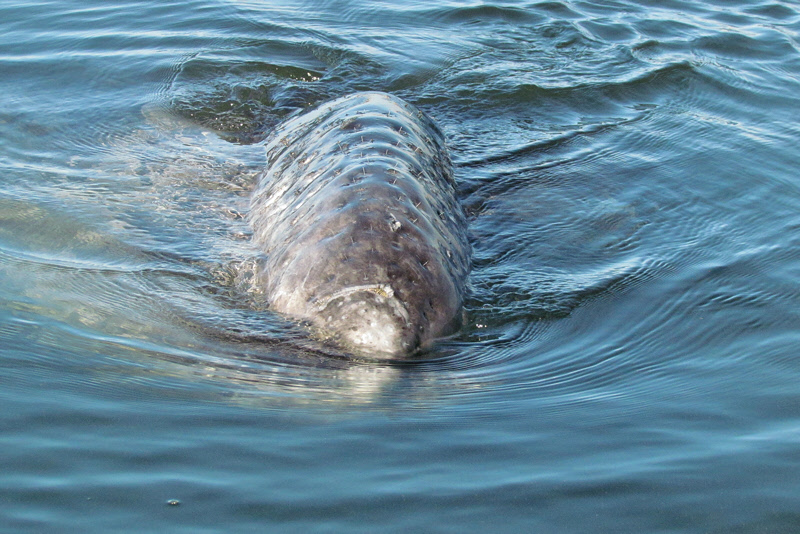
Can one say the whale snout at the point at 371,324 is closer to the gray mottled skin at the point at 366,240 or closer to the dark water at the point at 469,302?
the gray mottled skin at the point at 366,240

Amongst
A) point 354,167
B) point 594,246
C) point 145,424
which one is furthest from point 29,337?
point 594,246

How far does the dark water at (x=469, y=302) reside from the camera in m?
3.37

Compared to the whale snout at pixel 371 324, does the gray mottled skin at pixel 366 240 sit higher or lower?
higher

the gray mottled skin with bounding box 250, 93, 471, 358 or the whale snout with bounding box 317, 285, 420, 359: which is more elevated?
the gray mottled skin with bounding box 250, 93, 471, 358

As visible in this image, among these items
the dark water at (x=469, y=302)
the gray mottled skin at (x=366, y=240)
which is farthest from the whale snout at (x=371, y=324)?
the dark water at (x=469, y=302)

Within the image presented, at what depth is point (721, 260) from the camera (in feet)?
20.6

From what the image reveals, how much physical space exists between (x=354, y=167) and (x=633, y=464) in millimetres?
2952

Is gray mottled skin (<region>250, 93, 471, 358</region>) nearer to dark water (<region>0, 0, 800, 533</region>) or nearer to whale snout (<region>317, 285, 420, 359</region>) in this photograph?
whale snout (<region>317, 285, 420, 359</region>)

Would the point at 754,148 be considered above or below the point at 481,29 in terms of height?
below

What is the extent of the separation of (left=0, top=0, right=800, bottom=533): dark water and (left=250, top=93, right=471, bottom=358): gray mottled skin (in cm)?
19

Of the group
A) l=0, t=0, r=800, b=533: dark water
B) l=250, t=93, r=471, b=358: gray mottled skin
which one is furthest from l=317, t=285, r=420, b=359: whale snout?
l=0, t=0, r=800, b=533: dark water

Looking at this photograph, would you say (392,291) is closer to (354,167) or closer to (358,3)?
(354,167)

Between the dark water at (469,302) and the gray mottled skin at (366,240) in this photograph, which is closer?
the dark water at (469,302)

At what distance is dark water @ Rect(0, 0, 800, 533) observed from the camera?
11.1 ft
